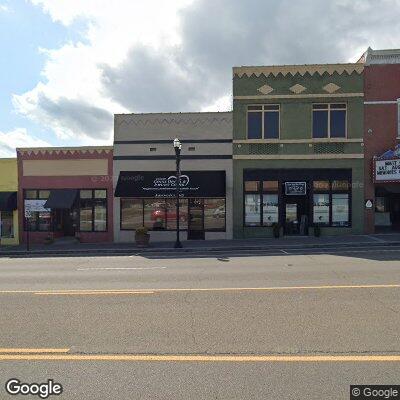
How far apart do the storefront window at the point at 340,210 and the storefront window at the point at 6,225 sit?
19.7 m

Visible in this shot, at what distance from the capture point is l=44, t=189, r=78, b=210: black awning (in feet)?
69.3

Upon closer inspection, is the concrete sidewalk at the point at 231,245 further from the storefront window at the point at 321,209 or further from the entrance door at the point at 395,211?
the entrance door at the point at 395,211

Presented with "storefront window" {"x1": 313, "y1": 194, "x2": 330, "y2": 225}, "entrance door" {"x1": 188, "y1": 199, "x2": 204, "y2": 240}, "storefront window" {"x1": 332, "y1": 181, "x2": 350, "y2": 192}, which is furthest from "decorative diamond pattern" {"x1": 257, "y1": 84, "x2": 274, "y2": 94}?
"entrance door" {"x1": 188, "y1": 199, "x2": 204, "y2": 240}

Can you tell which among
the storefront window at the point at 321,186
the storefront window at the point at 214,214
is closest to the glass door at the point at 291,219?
the storefront window at the point at 321,186

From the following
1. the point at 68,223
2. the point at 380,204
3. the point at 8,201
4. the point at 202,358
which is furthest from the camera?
the point at 68,223

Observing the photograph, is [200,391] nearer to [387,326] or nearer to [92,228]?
[387,326]

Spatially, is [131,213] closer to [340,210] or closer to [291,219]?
[291,219]

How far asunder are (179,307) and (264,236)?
559 inches

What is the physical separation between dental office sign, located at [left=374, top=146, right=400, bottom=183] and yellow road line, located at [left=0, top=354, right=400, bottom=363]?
1723 centimetres

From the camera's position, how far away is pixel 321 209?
20.6 metres

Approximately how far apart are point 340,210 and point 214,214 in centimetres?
733

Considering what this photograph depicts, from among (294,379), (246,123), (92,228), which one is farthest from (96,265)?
(246,123)
